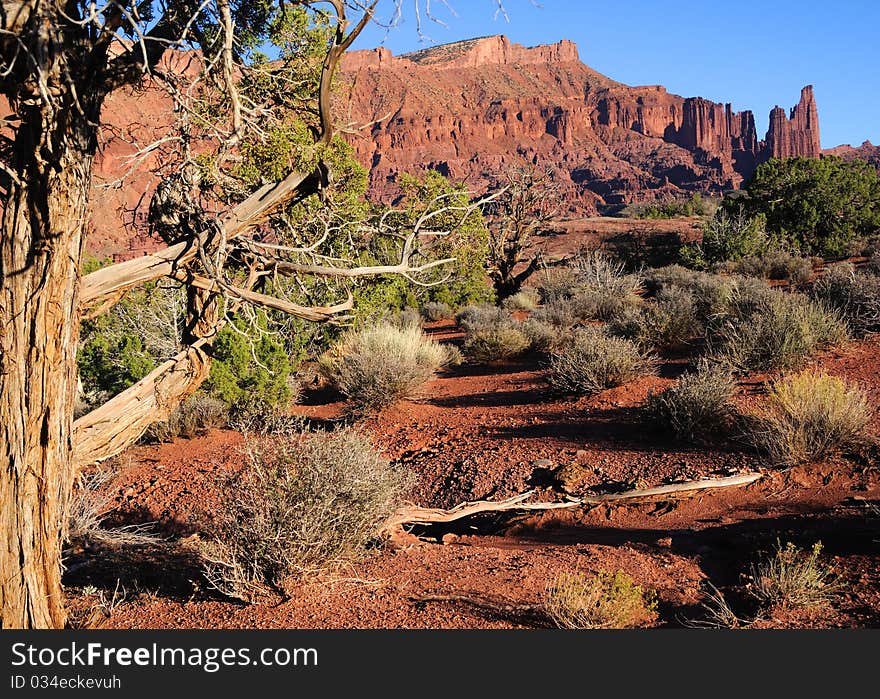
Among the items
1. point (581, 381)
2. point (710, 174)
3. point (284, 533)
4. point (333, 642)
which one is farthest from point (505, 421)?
point (710, 174)

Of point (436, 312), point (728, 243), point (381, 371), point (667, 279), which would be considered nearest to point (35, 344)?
point (381, 371)

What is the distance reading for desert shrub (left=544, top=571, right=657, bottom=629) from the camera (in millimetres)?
3848

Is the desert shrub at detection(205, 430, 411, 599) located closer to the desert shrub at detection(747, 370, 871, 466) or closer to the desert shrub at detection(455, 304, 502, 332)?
the desert shrub at detection(747, 370, 871, 466)

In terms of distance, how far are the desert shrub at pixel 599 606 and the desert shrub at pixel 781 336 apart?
6738 millimetres

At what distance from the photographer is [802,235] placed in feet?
95.7

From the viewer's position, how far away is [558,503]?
22.9 feet

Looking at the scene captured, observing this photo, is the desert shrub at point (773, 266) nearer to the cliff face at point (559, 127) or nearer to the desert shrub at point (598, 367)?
the desert shrub at point (598, 367)

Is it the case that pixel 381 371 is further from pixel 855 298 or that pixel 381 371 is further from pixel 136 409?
pixel 855 298

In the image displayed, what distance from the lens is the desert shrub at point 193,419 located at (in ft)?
34.2

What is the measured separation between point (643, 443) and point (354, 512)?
15.3 ft

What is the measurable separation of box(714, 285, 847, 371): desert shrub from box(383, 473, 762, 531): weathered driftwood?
3769 millimetres

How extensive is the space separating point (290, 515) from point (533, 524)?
9.84ft

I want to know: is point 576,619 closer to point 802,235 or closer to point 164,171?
point 164,171

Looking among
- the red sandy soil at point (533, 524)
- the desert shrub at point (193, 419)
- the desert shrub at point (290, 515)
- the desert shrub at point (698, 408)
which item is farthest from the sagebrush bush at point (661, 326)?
the desert shrub at point (290, 515)
